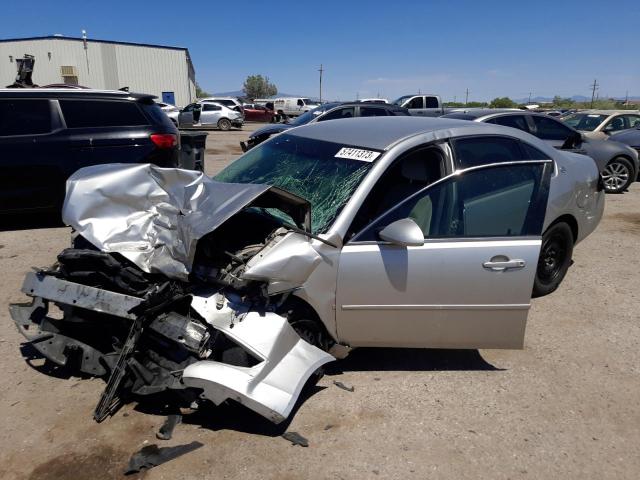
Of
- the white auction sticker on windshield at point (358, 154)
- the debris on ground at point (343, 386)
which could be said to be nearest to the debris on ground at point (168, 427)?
the debris on ground at point (343, 386)

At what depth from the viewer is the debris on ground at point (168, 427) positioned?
2.59 metres

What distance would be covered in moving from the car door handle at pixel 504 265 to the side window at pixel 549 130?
7014mm

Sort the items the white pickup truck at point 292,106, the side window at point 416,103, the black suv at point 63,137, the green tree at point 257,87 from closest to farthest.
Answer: the black suv at point 63,137
the side window at point 416,103
the white pickup truck at point 292,106
the green tree at point 257,87

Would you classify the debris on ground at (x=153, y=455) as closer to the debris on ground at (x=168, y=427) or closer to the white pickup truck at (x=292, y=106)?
the debris on ground at (x=168, y=427)

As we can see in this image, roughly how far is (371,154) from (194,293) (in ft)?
4.78

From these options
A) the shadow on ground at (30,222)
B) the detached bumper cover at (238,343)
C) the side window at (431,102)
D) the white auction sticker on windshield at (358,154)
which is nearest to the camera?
the detached bumper cover at (238,343)

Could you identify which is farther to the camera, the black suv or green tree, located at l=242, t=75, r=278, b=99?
green tree, located at l=242, t=75, r=278, b=99

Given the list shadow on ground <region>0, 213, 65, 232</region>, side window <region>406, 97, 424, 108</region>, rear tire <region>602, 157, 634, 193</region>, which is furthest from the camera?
side window <region>406, 97, 424, 108</region>

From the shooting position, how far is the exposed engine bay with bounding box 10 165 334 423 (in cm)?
258

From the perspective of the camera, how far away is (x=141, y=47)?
41.7 metres

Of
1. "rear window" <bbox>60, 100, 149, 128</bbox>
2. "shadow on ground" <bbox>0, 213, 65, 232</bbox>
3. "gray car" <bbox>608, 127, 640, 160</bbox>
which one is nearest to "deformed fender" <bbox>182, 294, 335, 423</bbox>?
"rear window" <bbox>60, 100, 149, 128</bbox>

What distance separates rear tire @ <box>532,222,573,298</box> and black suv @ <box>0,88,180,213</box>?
485cm

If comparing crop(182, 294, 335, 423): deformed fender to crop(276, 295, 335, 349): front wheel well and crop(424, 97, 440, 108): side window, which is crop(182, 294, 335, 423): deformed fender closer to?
crop(276, 295, 335, 349): front wheel well

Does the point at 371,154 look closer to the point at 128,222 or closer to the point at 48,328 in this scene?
the point at 128,222
